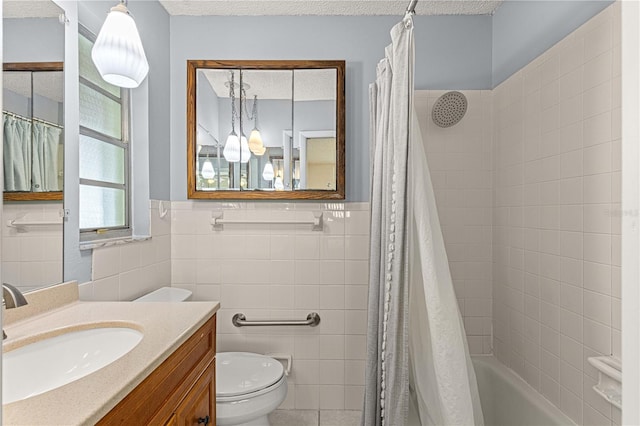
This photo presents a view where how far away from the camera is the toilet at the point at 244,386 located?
1748mm

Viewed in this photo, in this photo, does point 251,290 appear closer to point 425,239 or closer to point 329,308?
point 329,308

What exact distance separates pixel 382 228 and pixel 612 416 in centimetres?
105

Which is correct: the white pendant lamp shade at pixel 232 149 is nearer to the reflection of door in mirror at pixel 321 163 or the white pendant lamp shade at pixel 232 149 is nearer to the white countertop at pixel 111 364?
the reflection of door in mirror at pixel 321 163

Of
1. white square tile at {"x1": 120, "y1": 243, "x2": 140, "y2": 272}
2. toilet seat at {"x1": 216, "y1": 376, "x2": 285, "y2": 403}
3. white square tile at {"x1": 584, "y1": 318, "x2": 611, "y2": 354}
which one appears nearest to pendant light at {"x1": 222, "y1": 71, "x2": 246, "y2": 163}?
white square tile at {"x1": 120, "y1": 243, "x2": 140, "y2": 272}

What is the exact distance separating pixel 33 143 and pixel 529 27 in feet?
7.16

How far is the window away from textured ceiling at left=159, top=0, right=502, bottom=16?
2.35 feet

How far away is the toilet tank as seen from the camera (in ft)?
6.70

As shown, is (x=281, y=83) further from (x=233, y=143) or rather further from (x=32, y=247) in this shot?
(x=32, y=247)

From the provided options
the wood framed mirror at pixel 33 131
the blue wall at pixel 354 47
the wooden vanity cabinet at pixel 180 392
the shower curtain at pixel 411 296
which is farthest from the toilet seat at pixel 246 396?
the blue wall at pixel 354 47

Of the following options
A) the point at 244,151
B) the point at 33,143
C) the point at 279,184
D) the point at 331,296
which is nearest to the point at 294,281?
the point at 331,296

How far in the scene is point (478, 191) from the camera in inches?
95.6

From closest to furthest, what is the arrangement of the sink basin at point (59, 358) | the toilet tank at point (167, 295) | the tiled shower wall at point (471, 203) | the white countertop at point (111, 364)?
the white countertop at point (111, 364) < the sink basin at point (59, 358) < the toilet tank at point (167, 295) < the tiled shower wall at point (471, 203)

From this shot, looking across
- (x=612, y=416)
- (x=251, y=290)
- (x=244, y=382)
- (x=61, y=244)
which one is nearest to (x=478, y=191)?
(x=612, y=416)

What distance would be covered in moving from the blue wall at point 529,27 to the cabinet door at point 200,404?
194cm
